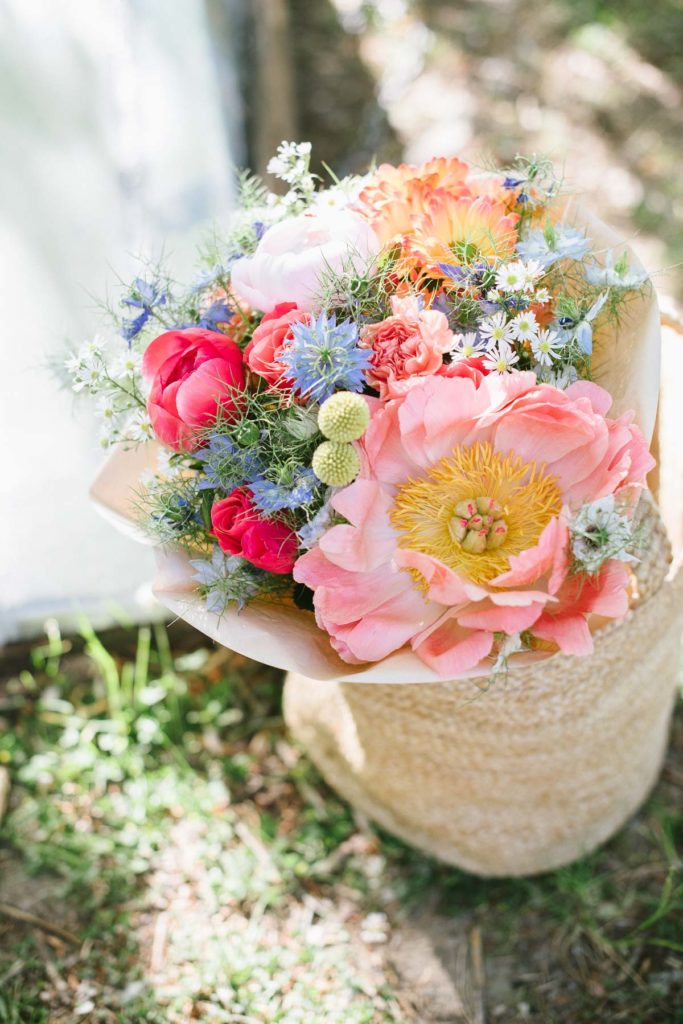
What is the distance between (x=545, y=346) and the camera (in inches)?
35.7

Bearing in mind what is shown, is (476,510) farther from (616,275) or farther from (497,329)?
(616,275)

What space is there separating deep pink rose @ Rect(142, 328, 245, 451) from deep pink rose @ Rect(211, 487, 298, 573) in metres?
0.09

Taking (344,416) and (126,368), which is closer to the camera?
(344,416)

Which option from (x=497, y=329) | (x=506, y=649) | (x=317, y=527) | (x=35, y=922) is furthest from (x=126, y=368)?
(x=35, y=922)

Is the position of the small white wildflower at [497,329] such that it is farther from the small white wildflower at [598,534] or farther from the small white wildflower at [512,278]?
the small white wildflower at [598,534]

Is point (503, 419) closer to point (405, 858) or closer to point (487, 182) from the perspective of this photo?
point (487, 182)

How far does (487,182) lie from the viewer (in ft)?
3.34

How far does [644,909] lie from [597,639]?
0.66 m

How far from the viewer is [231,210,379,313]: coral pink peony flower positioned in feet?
3.03

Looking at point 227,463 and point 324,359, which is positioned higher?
point 324,359

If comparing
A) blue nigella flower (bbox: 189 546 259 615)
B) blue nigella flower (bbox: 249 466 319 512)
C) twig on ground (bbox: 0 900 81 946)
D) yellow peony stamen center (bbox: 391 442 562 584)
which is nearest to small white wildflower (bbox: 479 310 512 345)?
yellow peony stamen center (bbox: 391 442 562 584)

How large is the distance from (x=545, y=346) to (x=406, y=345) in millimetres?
153

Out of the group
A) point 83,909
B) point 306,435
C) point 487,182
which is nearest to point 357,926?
point 83,909

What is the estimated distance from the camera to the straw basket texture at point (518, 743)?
1.14 m
